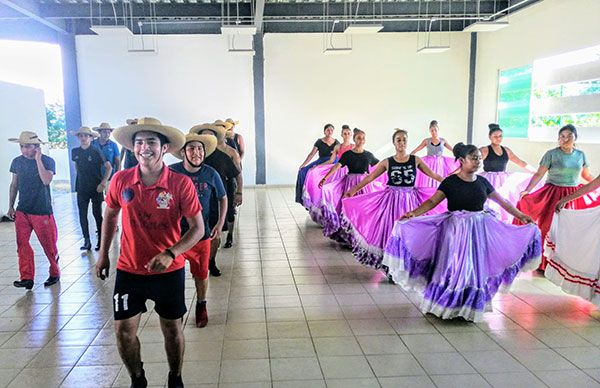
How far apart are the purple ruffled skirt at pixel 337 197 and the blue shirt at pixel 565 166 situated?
2044mm

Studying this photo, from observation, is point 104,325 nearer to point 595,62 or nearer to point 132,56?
point 595,62

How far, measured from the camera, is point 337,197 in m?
6.89

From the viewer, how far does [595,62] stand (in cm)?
902

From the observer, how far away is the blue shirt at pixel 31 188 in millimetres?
4996

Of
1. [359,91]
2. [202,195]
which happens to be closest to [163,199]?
[202,195]

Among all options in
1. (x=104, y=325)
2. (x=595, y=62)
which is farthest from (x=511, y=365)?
(x=595, y=62)

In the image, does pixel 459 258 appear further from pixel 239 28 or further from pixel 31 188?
pixel 239 28

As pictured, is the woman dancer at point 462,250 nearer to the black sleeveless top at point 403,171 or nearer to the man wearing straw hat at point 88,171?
the black sleeveless top at point 403,171

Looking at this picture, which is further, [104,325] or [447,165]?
[447,165]

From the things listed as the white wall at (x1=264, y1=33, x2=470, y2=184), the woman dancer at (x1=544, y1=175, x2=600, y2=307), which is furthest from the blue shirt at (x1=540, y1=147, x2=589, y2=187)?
the white wall at (x1=264, y1=33, x2=470, y2=184)

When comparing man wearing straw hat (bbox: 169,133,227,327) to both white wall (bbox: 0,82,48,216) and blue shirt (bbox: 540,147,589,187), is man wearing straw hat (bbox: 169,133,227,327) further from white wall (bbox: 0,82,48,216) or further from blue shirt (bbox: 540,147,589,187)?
white wall (bbox: 0,82,48,216)

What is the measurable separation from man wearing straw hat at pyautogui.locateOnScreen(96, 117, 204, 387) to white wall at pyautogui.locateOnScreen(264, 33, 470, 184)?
36.0ft

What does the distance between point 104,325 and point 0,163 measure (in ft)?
20.7

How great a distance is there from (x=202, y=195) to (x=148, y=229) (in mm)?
1261
